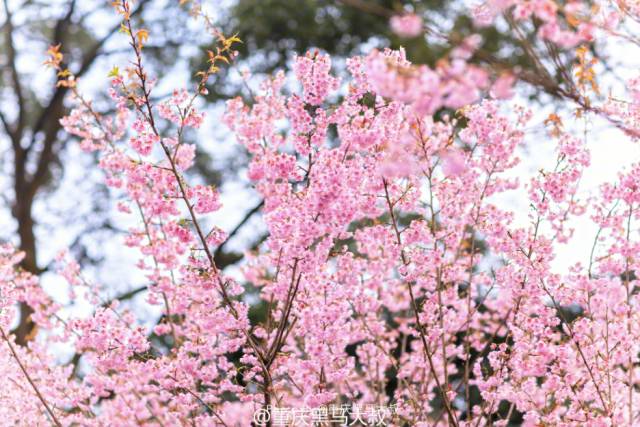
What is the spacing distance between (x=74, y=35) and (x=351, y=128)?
5868 millimetres

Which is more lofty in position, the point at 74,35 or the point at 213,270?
the point at 74,35

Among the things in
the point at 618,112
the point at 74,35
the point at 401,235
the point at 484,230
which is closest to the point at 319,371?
the point at 401,235

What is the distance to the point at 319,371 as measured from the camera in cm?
347

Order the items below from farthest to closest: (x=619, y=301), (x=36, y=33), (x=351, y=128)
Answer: (x=36, y=33) → (x=619, y=301) → (x=351, y=128)

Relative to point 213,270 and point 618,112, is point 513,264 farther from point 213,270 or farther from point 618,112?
point 213,270

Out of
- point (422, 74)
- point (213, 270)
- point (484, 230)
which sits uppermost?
point (484, 230)

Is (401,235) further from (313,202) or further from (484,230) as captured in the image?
(313,202)

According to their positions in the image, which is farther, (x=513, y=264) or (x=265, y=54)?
(x=265, y=54)

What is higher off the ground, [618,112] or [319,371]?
[618,112]

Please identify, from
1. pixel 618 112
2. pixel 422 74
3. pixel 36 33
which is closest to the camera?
pixel 422 74

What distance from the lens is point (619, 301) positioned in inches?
133

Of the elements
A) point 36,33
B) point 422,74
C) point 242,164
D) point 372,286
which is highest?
point 36,33

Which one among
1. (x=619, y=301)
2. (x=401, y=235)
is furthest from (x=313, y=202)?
(x=619, y=301)

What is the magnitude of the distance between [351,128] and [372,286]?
4.78 ft
